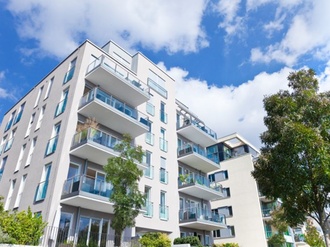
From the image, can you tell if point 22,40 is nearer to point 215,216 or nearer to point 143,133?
point 143,133

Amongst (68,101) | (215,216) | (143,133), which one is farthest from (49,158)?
(215,216)

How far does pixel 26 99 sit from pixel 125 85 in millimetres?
12446

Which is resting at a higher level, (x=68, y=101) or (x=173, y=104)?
(x=173, y=104)

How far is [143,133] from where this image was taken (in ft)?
75.7

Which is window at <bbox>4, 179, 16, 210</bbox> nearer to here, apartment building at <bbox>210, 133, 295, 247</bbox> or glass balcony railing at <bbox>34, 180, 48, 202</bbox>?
glass balcony railing at <bbox>34, 180, 48, 202</bbox>

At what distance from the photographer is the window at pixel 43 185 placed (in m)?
16.9

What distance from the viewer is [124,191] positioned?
48.1 feet

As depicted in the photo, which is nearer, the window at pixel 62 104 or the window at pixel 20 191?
the window at pixel 20 191

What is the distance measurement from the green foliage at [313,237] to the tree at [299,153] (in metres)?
31.9

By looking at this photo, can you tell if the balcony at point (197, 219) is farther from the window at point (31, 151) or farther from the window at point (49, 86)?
the window at point (49, 86)

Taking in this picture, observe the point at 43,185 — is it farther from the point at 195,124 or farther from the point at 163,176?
the point at 195,124

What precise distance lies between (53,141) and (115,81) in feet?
21.5

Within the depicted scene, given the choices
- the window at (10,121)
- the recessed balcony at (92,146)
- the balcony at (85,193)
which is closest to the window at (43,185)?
the balcony at (85,193)

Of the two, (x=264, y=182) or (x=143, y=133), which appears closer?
(x=264, y=182)
